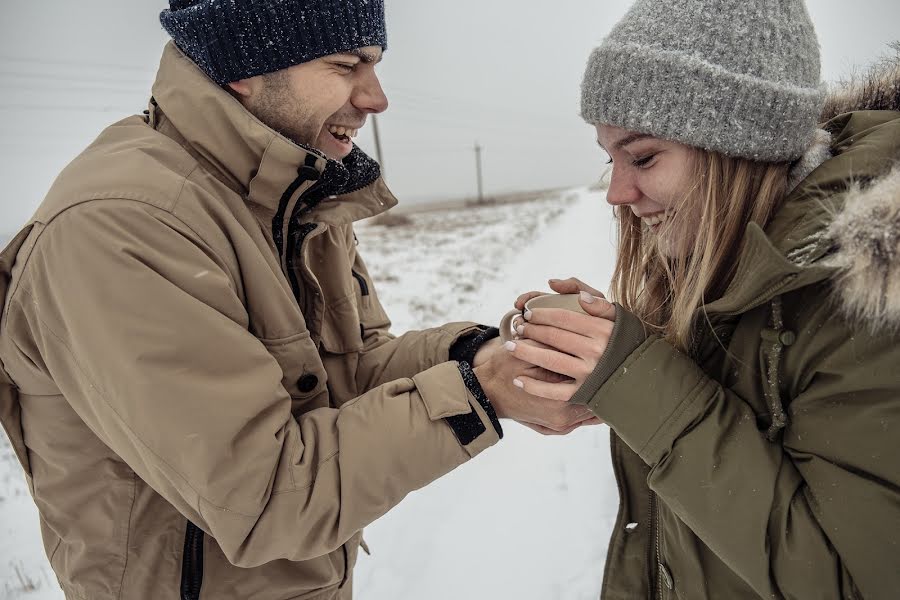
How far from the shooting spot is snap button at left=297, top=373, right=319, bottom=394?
5.39 ft

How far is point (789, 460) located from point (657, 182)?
843 millimetres

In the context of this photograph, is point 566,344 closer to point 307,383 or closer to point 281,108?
point 307,383

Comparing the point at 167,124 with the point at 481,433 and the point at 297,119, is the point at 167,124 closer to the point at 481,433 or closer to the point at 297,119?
the point at 297,119

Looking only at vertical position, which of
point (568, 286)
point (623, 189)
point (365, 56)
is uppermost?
point (365, 56)

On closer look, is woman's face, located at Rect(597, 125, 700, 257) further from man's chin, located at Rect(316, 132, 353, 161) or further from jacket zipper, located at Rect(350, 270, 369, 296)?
jacket zipper, located at Rect(350, 270, 369, 296)

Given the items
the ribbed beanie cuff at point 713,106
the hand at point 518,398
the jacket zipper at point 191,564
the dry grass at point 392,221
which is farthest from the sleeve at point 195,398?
the dry grass at point 392,221

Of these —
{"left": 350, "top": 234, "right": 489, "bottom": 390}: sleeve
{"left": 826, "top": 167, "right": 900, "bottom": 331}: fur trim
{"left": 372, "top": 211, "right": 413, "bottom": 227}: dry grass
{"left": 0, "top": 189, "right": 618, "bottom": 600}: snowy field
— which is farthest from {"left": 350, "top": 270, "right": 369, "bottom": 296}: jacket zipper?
{"left": 372, "top": 211, "right": 413, "bottom": 227}: dry grass

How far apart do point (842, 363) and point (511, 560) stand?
2.23 metres

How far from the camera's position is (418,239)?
17.3 meters

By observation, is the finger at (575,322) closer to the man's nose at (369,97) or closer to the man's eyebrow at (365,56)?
the man's nose at (369,97)

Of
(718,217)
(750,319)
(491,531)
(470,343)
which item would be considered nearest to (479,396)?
(470,343)

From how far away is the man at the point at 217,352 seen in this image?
1.21 metres

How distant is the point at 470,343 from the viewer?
2.24 metres

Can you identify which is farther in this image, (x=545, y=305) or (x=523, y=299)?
(x=523, y=299)
